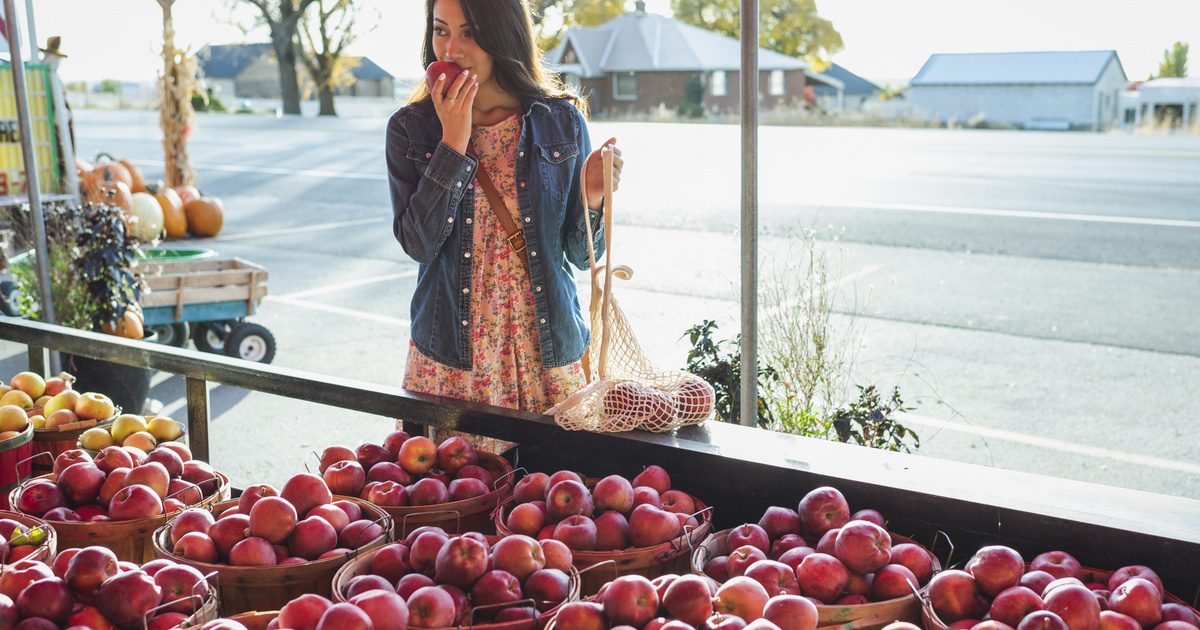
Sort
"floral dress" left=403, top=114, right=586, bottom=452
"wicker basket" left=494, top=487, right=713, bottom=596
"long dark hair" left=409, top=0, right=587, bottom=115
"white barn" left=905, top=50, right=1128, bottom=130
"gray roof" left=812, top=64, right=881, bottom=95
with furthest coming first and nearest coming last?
"gray roof" left=812, top=64, right=881, bottom=95 < "white barn" left=905, top=50, right=1128, bottom=130 < "floral dress" left=403, top=114, right=586, bottom=452 < "long dark hair" left=409, top=0, right=587, bottom=115 < "wicker basket" left=494, top=487, right=713, bottom=596

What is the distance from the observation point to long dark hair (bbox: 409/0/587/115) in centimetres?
306

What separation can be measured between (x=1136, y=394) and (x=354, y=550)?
19.4 ft

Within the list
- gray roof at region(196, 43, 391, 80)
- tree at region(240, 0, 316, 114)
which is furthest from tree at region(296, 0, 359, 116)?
gray roof at region(196, 43, 391, 80)

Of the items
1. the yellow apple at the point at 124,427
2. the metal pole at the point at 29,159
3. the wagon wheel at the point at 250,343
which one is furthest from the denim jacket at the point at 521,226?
the wagon wheel at the point at 250,343

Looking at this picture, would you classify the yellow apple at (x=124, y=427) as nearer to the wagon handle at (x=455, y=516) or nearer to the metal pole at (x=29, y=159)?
the wagon handle at (x=455, y=516)

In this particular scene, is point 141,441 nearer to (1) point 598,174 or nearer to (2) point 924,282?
(1) point 598,174

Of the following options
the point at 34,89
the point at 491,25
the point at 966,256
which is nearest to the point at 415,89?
the point at 491,25

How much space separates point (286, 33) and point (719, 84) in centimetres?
2035

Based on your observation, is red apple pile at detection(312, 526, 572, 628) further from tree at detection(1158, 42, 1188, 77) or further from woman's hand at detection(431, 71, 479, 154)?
tree at detection(1158, 42, 1188, 77)

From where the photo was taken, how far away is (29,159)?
17.4 feet

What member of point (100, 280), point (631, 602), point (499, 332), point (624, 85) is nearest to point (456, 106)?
point (499, 332)

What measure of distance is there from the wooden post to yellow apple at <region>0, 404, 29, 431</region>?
507 mm

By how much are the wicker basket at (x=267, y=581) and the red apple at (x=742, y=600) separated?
808 millimetres

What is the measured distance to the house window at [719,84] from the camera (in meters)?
52.5
